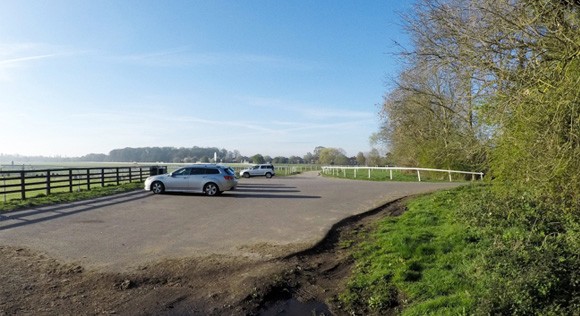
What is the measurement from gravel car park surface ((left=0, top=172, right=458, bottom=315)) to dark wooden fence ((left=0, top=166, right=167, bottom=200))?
3.68 meters

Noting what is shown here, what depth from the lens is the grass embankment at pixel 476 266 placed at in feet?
15.2

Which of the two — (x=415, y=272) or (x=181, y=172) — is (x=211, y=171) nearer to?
(x=181, y=172)

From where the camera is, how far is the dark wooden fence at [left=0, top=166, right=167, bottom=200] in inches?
659

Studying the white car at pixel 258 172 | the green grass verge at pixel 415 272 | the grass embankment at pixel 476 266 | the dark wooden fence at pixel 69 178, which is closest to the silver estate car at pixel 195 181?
the dark wooden fence at pixel 69 178

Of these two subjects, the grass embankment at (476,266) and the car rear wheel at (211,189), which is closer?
the grass embankment at (476,266)

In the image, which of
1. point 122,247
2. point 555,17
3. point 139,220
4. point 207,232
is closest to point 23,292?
point 122,247

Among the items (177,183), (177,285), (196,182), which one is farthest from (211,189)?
(177,285)

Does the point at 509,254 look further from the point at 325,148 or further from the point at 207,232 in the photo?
A: the point at 325,148

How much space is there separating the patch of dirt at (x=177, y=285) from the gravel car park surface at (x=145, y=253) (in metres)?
0.02

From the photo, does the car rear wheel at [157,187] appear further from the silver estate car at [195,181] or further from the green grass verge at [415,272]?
the green grass verge at [415,272]

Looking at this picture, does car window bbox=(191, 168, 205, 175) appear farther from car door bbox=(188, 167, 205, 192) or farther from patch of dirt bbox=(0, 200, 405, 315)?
patch of dirt bbox=(0, 200, 405, 315)

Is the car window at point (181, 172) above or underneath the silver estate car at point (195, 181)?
above

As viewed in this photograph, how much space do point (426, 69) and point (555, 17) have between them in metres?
4.43

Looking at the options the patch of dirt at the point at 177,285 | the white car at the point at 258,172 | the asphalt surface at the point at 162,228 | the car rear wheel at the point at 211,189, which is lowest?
the patch of dirt at the point at 177,285
